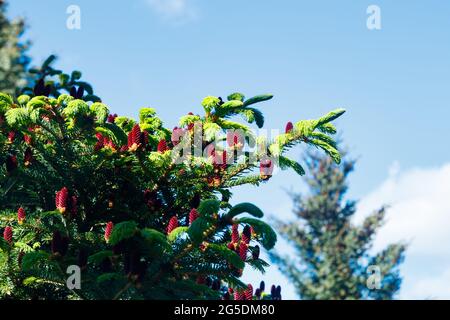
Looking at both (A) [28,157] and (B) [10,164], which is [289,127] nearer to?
(A) [28,157]

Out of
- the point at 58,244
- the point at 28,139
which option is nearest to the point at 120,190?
the point at 28,139

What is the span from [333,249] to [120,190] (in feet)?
64.8

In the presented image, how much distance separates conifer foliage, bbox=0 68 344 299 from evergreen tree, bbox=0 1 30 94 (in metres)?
8.97

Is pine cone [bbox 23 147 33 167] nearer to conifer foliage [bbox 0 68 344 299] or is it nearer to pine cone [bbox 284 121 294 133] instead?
conifer foliage [bbox 0 68 344 299]

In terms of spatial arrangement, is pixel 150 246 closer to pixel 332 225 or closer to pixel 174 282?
pixel 174 282

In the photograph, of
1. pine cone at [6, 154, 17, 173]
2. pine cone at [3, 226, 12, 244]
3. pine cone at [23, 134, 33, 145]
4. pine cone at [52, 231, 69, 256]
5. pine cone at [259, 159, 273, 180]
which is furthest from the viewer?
pine cone at [259, 159, 273, 180]

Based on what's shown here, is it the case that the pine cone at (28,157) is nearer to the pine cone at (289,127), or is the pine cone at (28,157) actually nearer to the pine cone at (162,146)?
the pine cone at (162,146)

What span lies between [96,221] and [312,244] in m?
20.3

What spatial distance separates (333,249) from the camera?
24.7 meters

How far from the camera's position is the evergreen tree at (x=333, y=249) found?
23.7 metres

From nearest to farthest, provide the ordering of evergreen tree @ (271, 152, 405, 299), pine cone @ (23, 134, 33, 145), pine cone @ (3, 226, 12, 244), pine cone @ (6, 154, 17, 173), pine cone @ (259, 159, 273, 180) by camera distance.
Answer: pine cone @ (3, 226, 12, 244)
pine cone @ (6, 154, 17, 173)
pine cone @ (23, 134, 33, 145)
pine cone @ (259, 159, 273, 180)
evergreen tree @ (271, 152, 405, 299)

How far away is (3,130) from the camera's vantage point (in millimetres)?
5789

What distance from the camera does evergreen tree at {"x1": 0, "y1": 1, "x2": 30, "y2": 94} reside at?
1517 cm

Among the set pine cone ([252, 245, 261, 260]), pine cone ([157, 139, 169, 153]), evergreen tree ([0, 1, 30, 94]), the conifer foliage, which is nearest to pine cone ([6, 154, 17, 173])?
the conifer foliage
